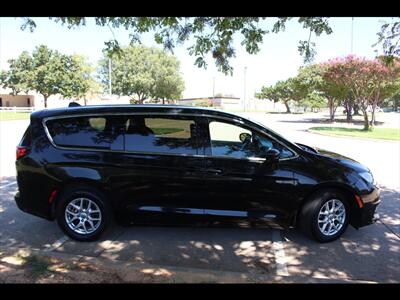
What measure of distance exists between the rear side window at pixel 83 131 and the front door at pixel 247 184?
1.30 m

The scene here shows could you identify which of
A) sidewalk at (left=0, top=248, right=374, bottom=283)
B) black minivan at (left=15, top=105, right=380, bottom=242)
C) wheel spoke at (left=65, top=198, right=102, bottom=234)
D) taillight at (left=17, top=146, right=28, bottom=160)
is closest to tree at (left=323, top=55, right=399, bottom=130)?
black minivan at (left=15, top=105, right=380, bottom=242)

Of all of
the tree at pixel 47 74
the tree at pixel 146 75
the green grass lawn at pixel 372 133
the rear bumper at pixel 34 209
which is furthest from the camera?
the tree at pixel 146 75

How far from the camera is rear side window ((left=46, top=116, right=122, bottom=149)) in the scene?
5.14 metres

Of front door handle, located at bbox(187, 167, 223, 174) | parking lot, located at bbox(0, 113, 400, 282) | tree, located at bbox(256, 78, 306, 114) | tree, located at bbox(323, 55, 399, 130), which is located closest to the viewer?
parking lot, located at bbox(0, 113, 400, 282)

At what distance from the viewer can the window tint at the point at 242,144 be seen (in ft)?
16.6

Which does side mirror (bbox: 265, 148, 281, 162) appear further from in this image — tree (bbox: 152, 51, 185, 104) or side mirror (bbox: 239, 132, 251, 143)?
tree (bbox: 152, 51, 185, 104)

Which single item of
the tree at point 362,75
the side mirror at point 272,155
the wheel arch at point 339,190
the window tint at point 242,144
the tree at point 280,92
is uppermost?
the tree at point 280,92

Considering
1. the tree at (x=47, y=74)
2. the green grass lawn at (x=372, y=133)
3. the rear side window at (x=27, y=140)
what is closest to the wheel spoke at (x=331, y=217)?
the rear side window at (x=27, y=140)

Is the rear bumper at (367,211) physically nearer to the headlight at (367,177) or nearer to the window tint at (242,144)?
the headlight at (367,177)

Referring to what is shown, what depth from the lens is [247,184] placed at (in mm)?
4961

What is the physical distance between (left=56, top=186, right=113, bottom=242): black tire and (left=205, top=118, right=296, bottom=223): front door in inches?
50.2

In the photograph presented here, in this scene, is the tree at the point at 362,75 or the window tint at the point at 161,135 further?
the tree at the point at 362,75

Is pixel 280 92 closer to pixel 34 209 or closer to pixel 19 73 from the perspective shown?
pixel 19 73
